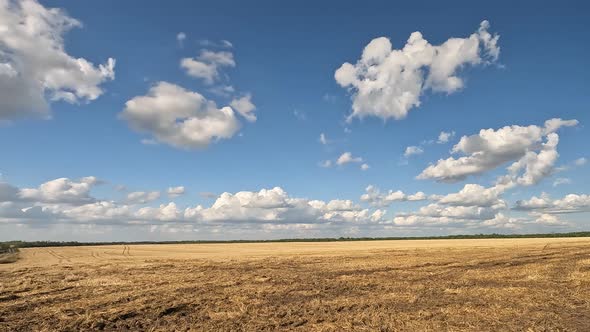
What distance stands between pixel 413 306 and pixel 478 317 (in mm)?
2345

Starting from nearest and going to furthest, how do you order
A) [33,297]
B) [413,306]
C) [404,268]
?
[413,306] < [33,297] < [404,268]

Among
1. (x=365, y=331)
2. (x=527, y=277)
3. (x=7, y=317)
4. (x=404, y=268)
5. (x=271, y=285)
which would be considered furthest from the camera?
(x=404, y=268)

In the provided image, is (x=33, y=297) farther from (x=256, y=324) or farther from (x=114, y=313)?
(x=256, y=324)

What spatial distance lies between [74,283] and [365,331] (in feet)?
54.3

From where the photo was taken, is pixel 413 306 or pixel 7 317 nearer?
pixel 7 317

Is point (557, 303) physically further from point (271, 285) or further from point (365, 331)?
point (271, 285)

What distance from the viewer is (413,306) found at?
1467 cm

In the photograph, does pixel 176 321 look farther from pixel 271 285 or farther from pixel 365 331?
pixel 271 285

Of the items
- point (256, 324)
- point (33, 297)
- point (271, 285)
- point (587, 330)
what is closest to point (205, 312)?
point (256, 324)

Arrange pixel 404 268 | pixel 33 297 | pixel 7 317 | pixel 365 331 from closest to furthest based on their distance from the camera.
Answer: pixel 365 331 → pixel 7 317 → pixel 33 297 → pixel 404 268

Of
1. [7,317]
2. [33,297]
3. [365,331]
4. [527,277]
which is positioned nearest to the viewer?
[365,331]

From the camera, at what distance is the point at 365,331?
11344mm

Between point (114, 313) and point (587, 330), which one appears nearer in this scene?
point (587, 330)

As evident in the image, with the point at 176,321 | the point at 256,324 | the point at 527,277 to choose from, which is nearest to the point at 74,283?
the point at 176,321
